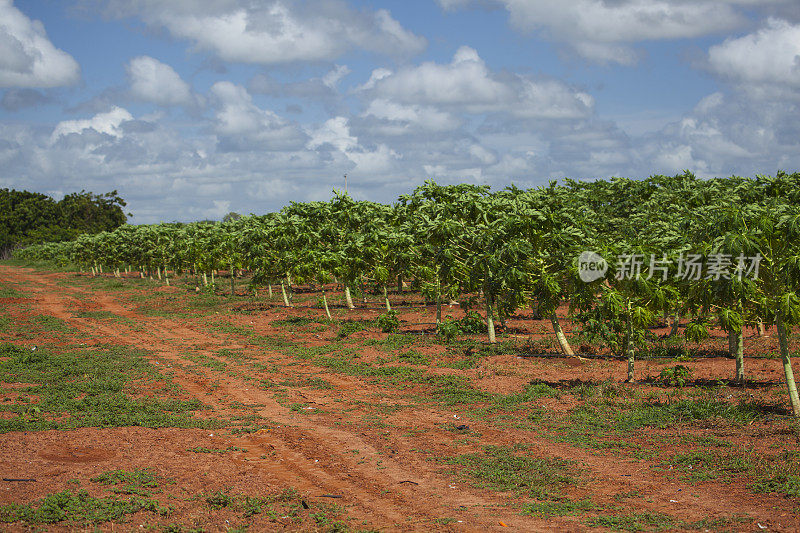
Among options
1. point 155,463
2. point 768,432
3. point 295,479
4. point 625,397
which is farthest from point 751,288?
point 155,463

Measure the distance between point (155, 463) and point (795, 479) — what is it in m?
10.2

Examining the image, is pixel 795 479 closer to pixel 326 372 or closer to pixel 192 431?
pixel 192 431

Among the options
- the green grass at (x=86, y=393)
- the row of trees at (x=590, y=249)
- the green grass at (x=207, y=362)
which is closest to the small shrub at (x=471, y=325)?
the row of trees at (x=590, y=249)

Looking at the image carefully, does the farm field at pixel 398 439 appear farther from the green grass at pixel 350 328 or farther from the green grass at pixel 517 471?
the green grass at pixel 350 328

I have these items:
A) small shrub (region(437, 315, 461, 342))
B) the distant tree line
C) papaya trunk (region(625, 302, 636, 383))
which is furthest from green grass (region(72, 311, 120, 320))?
the distant tree line

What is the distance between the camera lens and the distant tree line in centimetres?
12169

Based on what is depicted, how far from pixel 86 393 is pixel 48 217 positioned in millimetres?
127911

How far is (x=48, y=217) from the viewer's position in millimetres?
127688

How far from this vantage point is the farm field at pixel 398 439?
895 centimetres

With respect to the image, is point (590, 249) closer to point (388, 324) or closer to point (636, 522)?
point (636, 522)

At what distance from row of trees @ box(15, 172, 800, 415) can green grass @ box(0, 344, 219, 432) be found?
975 cm

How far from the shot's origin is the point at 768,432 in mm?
11883

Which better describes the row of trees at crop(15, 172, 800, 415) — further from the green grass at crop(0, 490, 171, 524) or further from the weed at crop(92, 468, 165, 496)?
the green grass at crop(0, 490, 171, 524)

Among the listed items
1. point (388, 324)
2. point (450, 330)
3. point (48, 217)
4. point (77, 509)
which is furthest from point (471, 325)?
point (48, 217)
